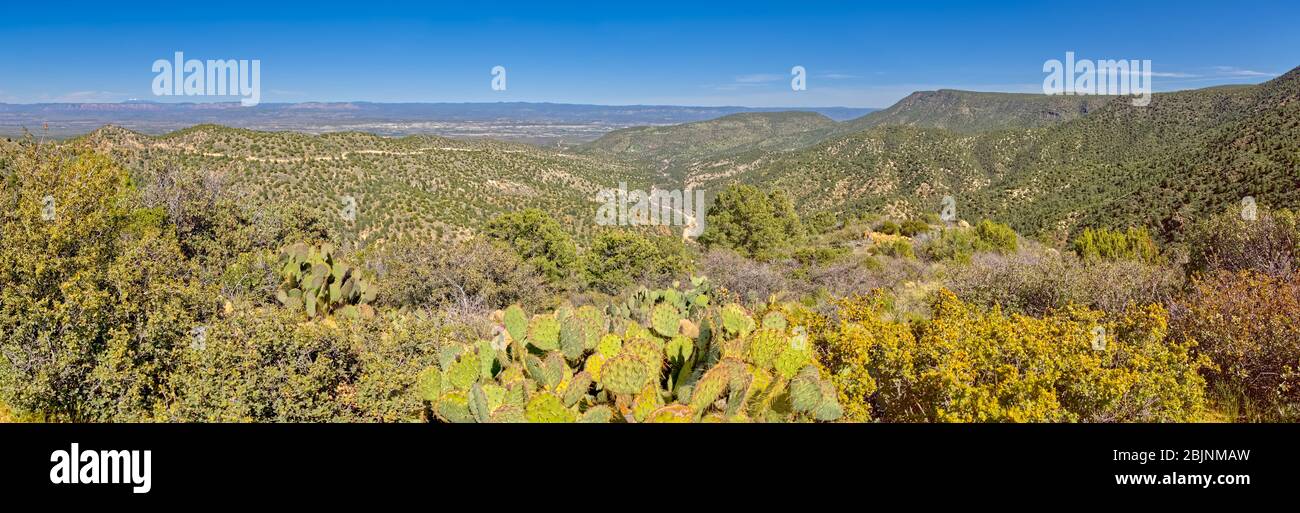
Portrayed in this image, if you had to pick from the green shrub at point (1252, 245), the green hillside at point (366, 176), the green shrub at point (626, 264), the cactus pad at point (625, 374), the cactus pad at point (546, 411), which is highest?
the green hillside at point (366, 176)

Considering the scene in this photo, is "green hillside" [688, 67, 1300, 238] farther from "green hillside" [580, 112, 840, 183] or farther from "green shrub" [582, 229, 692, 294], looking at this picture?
"green hillside" [580, 112, 840, 183]

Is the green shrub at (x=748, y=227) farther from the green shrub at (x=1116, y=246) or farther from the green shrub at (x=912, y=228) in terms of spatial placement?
the green shrub at (x=1116, y=246)

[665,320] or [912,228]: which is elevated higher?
[912,228]

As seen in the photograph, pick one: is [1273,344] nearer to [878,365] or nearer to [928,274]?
[878,365]

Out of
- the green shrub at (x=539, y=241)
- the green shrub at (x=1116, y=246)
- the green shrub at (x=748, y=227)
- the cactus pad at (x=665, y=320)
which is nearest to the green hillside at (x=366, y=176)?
the green shrub at (x=539, y=241)

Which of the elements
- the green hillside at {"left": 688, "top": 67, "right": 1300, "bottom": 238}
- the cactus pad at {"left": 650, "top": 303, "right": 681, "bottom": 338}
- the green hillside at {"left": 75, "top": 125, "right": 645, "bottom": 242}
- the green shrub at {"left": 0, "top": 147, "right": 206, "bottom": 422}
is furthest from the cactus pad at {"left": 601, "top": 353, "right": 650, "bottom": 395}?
the green hillside at {"left": 688, "top": 67, "right": 1300, "bottom": 238}

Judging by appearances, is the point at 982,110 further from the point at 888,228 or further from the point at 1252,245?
the point at 1252,245

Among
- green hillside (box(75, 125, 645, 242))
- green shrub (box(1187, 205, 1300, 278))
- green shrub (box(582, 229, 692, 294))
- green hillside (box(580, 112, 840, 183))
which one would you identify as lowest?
green shrub (box(582, 229, 692, 294))

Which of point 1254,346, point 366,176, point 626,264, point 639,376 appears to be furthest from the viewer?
point 366,176

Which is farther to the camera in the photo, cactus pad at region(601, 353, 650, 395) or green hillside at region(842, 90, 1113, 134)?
green hillside at region(842, 90, 1113, 134)

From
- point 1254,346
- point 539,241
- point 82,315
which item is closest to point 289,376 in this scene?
point 82,315
